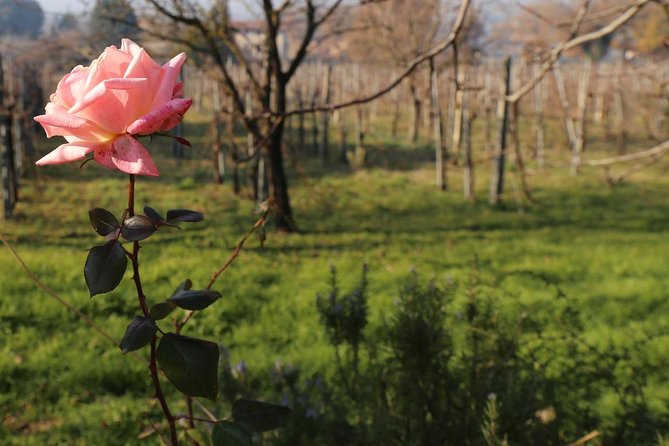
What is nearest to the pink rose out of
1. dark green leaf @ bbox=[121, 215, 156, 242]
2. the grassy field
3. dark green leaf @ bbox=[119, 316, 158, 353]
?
dark green leaf @ bbox=[121, 215, 156, 242]

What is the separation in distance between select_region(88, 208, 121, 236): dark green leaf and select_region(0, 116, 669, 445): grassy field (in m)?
0.86

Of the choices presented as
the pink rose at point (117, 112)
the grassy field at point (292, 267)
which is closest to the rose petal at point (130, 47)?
the pink rose at point (117, 112)

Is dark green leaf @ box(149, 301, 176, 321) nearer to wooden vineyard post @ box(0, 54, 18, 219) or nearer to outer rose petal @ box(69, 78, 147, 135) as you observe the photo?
outer rose petal @ box(69, 78, 147, 135)

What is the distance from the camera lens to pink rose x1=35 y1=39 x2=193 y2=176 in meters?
0.72

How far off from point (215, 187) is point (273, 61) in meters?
4.01

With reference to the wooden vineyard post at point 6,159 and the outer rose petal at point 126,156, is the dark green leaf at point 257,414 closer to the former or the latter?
the outer rose petal at point 126,156

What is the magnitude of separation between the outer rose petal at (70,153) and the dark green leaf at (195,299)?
283 mm

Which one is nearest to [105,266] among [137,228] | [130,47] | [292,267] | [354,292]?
[137,228]

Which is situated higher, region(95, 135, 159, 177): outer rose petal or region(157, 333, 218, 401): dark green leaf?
region(95, 135, 159, 177): outer rose petal

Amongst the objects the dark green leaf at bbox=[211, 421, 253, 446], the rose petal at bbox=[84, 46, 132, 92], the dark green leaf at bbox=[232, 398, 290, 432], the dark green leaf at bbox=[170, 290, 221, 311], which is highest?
the rose petal at bbox=[84, 46, 132, 92]

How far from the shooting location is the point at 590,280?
5.79 m

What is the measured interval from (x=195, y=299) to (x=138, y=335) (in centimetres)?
11

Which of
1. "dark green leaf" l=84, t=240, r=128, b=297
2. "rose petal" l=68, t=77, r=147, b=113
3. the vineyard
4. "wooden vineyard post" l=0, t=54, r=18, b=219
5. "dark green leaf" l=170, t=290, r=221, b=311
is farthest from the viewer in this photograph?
"wooden vineyard post" l=0, t=54, r=18, b=219

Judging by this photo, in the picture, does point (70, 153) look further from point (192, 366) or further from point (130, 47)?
point (192, 366)
